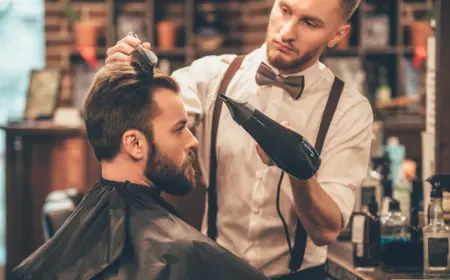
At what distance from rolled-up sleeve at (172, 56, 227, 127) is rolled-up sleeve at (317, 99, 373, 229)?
0.37m

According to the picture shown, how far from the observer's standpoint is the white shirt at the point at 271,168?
2.16m

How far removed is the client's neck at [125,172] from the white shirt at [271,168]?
39 cm

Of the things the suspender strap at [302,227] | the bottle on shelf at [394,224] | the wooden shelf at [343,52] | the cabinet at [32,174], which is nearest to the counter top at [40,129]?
the cabinet at [32,174]

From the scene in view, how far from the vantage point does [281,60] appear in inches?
83.0

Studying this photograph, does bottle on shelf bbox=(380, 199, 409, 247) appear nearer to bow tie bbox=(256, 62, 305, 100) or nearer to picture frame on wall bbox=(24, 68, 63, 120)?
bow tie bbox=(256, 62, 305, 100)

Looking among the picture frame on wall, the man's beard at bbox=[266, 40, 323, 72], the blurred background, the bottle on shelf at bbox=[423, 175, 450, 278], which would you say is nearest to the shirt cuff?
the bottle on shelf at bbox=[423, 175, 450, 278]

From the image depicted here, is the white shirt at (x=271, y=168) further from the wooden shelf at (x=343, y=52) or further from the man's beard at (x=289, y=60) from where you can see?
the wooden shelf at (x=343, y=52)

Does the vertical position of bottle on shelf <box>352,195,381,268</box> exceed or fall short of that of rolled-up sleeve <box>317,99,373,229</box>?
it falls short

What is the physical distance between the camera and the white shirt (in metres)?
2.16

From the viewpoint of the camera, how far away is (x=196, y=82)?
2287 millimetres

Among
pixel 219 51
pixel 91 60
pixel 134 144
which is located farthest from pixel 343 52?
pixel 134 144

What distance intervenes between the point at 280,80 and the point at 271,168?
0.24 m

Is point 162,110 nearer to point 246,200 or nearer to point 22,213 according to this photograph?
point 246,200

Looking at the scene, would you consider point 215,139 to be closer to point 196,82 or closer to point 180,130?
point 196,82
